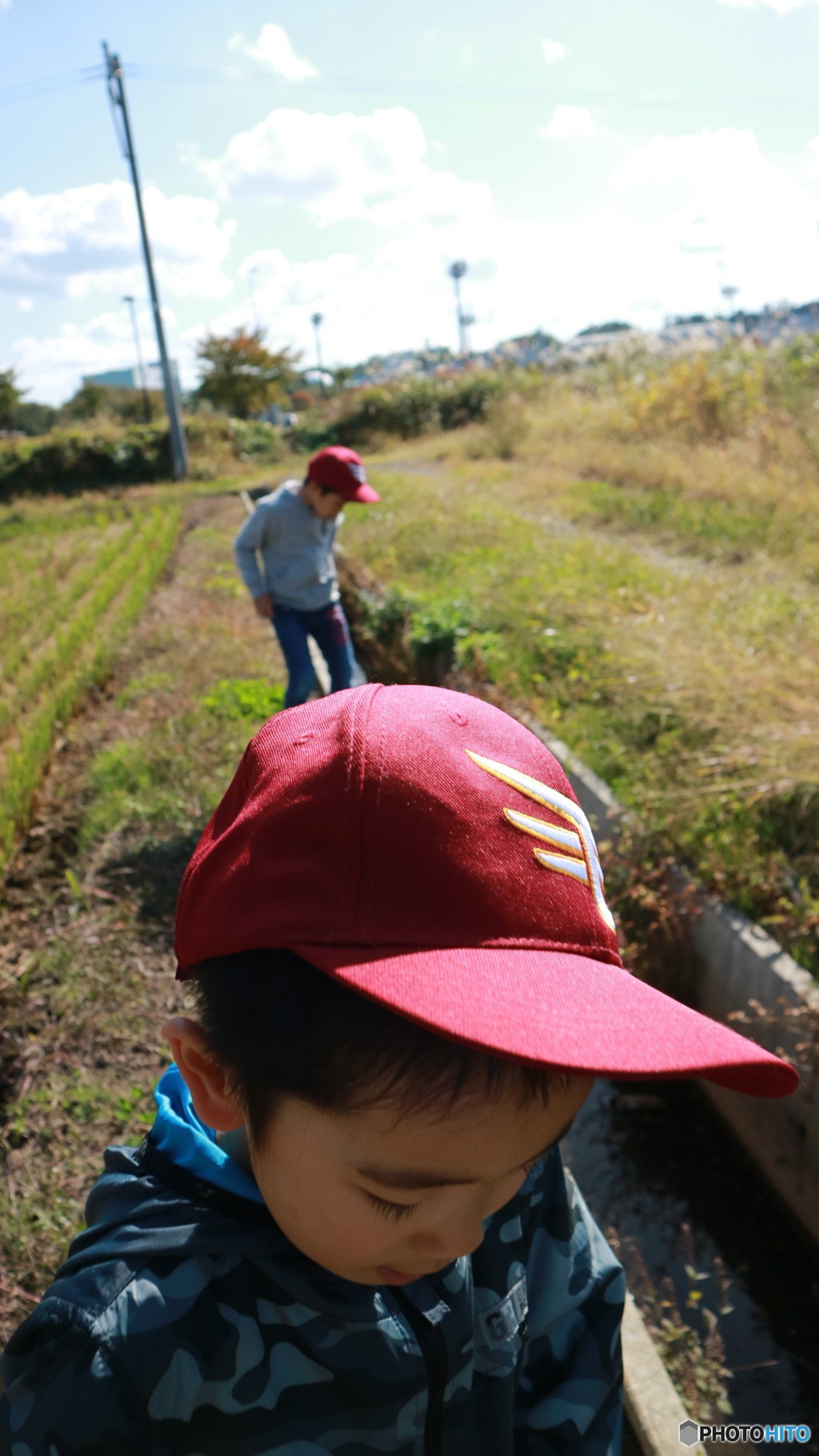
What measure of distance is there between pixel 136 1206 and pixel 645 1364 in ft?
5.27

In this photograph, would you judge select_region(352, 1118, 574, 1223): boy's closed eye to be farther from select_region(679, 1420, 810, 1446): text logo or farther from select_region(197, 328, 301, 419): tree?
select_region(197, 328, 301, 419): tree

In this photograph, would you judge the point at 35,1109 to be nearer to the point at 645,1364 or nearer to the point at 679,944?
the point at 645,1364

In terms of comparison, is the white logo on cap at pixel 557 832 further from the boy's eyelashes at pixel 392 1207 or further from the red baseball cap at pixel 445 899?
the boy's eyelashes at pixel 392 1207

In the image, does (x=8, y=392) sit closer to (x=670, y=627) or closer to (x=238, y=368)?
(x=238, y=368)

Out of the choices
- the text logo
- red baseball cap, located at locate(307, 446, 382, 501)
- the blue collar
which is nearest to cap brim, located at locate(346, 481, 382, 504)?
red baseball cap, located at locate(307, 446, 382, 501)

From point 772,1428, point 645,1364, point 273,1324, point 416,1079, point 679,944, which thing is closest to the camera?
point 416,1079

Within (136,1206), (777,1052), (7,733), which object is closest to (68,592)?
(7,733)

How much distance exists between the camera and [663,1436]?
6.44 ft

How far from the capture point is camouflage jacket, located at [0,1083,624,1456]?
2.99 feet

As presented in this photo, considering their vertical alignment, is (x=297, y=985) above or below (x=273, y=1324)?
above

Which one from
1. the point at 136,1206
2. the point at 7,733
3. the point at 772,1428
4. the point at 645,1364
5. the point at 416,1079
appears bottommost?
the point at 772,1428

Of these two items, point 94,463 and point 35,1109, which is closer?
point 35,1109

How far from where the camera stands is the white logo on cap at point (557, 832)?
0.87 m

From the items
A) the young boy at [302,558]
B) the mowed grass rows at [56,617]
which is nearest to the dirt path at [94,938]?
the mowed grass rows at [56,617]
